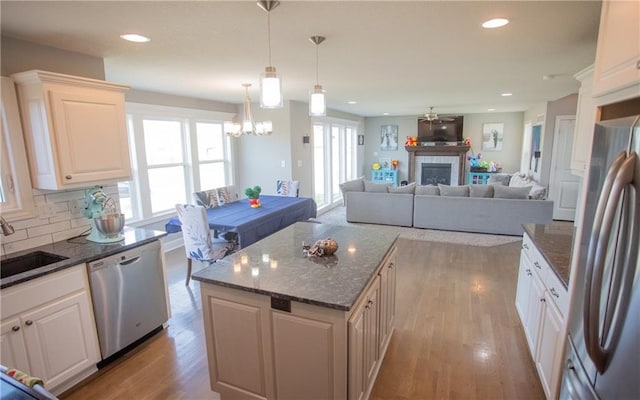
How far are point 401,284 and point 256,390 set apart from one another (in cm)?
224

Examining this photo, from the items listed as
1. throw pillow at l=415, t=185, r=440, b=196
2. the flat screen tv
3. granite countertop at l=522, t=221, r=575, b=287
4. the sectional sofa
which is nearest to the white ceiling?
granite countertop at l=522, t=221, r=575, b=287

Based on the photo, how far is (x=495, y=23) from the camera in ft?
6.84

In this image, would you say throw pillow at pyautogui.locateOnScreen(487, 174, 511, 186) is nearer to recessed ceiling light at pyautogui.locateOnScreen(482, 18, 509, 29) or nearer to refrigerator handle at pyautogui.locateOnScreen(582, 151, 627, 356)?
recessed ceiling light at pyautogui.locateOnScreen(482, 18, 509, 29)

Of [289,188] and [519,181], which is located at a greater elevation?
[289,188]

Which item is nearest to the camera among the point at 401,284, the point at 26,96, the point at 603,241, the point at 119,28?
the point at 603,241

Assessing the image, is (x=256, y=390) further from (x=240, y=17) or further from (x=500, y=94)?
(x=500, y=94)

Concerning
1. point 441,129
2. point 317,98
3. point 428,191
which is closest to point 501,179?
point 441,129

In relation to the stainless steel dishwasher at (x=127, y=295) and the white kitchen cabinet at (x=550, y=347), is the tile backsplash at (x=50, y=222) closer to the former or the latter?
the stainless steel dishwasher at (x=127, y=295)

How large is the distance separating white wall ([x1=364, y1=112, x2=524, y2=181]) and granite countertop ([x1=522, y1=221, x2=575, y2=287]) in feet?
24.7

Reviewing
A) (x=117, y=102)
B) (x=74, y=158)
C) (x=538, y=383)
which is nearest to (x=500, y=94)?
(x=538, y=383)

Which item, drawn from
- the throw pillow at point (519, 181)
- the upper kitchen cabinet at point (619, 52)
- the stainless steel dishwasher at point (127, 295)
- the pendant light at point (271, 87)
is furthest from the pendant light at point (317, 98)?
the throw pillow at point (519, 181)

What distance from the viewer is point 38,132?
2.25 metres

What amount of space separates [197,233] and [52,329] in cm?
145

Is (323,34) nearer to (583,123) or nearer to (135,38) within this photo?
(135,38)
